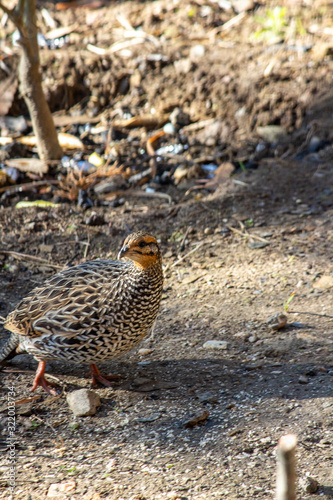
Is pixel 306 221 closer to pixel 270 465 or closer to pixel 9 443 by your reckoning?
pixel 270 465

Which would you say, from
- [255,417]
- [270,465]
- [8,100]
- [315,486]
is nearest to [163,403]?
[255,417]

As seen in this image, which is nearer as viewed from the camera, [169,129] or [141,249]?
[141,249]

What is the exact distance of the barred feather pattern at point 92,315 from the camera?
348 cm

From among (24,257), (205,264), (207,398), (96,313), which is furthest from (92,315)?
(24,257)

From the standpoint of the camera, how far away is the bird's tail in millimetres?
3859

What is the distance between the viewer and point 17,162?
6.73 meters

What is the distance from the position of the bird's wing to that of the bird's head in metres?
0.21

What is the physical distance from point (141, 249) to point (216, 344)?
3.33 feet

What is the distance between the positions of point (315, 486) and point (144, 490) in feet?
2.67

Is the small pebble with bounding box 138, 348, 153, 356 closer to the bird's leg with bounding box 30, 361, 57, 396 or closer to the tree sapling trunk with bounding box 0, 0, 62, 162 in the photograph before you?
the bird's leg with bounding box 30, 361, 57, 396

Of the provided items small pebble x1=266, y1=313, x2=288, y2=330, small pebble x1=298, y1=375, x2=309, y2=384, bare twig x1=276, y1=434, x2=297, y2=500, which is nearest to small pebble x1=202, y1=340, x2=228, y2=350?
small pebble x1=266, y1=313, x2=288, y2=330

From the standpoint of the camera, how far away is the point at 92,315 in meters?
3.49

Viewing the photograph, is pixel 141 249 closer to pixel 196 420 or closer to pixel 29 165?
pixel 196 420

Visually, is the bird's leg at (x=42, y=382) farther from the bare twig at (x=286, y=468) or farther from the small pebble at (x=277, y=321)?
the bare twig at (x=286, y=468)
